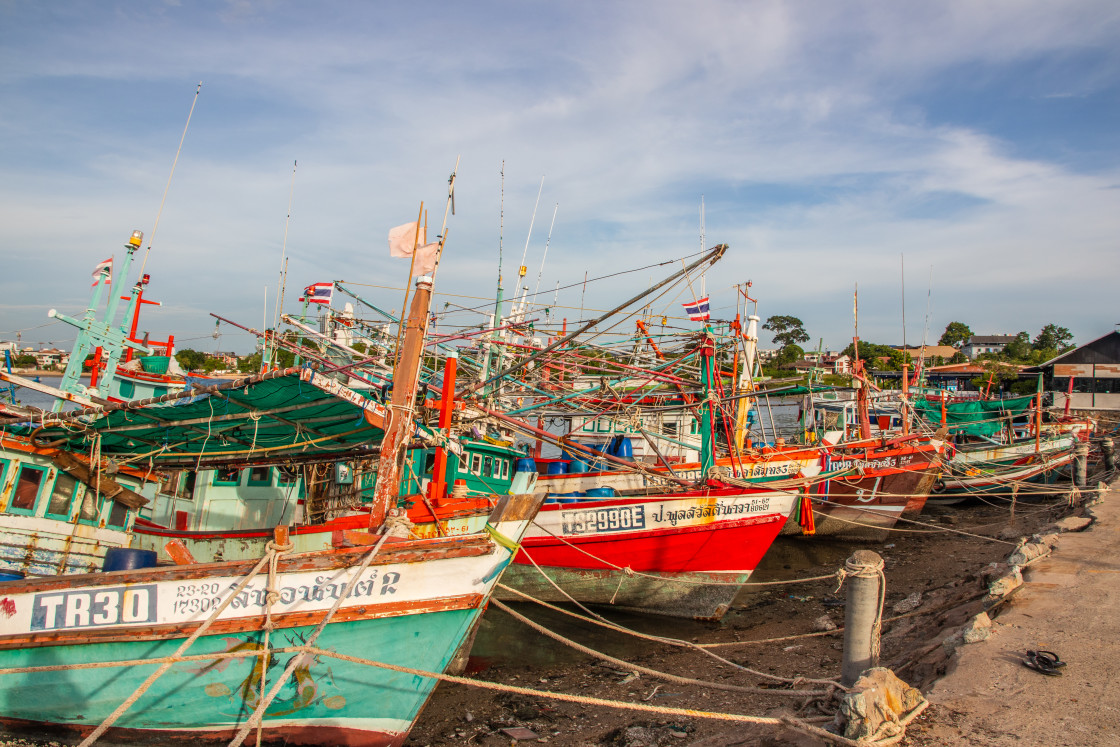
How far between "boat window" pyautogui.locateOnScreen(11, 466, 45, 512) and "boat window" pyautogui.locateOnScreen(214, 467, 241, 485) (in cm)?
248

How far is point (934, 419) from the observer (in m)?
30.7

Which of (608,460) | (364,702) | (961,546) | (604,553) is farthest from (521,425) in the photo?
(961,546)

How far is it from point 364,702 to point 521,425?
4.55 m

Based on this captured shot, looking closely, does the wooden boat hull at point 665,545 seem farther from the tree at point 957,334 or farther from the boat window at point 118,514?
the tree at point 957,334

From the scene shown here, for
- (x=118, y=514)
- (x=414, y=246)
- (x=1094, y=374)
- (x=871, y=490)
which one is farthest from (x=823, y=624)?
(x=1094, y=374)

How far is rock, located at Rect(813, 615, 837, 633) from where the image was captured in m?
10.8

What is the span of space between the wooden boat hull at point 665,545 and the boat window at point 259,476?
4.77 meters

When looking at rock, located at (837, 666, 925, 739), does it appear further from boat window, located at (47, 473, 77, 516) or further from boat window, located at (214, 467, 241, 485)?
boat window, located at (47, 473, 77, 516)

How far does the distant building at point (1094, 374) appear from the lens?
43906 millimetres

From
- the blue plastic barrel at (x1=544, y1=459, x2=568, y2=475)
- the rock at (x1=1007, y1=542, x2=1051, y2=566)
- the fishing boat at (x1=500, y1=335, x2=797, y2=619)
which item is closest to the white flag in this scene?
the fishing boat at (x1=500, y1=335, x2=797, y2=619)

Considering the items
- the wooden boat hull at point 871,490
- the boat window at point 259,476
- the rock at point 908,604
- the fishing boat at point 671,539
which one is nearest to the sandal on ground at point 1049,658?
the fishing boat at point 671,539

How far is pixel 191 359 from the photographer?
53.8 metres

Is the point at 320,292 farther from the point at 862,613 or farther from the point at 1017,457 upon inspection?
the point at 1017,457

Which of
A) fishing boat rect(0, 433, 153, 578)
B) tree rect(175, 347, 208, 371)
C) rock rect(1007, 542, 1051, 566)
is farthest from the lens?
tree rect(175, 347, 208, 371)
